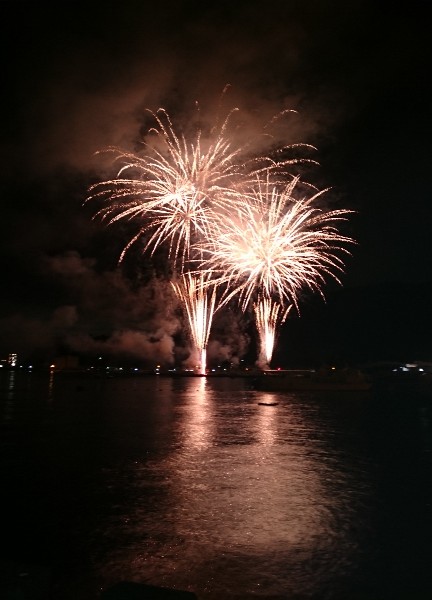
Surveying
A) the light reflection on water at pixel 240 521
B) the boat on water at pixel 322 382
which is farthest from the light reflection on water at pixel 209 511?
the boat on water at pixel 322 382

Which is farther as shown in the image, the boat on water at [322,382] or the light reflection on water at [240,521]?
the boat on water at [322,382]

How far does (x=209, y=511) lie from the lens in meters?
9.45

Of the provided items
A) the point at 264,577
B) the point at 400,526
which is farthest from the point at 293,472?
the point at 264,577

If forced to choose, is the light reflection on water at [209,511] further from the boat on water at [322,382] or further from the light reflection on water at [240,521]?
the boat on water at [322,382]

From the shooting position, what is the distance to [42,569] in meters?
4.94

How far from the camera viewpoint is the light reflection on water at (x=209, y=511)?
6461 millimetres

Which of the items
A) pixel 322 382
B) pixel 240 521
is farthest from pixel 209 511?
pixel 322 382

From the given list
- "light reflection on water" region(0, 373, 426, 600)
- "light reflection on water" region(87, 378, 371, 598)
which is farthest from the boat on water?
"light reflection on water" region(87, 378, 371, 598)

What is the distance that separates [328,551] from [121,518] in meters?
3.69

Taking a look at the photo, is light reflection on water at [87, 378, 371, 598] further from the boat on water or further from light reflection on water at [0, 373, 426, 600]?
the boat on water

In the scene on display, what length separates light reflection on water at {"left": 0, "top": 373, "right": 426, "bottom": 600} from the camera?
6.46m

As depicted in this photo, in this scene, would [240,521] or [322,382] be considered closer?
[240,521]

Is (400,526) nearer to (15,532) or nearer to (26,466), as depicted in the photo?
(15,532)

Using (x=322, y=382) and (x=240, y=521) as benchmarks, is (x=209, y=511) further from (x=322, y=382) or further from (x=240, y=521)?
(x=322, y=382)
